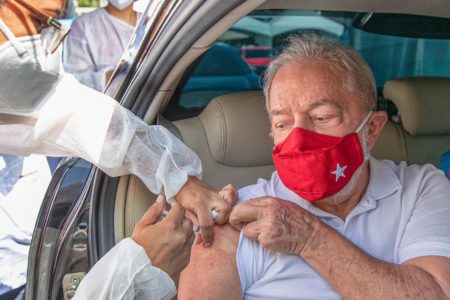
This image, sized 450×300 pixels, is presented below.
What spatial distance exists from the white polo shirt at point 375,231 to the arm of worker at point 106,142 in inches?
7.0

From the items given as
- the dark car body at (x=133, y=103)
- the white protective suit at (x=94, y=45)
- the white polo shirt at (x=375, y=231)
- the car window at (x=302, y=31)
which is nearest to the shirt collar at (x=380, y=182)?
the white polo shirt at (x=375, y=231)

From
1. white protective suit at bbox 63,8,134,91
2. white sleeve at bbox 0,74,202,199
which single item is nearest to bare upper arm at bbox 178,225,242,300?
white sleeve at bbox 0,74,202,199

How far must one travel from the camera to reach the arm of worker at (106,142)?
1.89 meters

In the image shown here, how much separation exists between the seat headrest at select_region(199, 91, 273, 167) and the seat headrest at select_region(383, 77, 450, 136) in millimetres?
649

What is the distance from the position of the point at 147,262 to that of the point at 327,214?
599 millimetres

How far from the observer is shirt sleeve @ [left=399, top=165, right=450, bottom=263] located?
1.79 metres

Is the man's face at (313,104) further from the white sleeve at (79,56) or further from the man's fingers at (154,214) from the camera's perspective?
the white sleeve at (79,56)

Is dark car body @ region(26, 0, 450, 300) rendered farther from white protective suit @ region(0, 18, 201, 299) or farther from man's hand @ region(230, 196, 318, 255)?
man's hand @ region(230, 196, 318, 255)

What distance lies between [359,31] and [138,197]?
74.4 inches

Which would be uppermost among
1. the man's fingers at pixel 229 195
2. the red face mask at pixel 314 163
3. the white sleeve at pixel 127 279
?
the red face mask at pixel 314 163

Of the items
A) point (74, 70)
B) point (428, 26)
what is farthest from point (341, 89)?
point (74, 70)

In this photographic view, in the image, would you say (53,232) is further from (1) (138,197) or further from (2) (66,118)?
(2) (66,118)

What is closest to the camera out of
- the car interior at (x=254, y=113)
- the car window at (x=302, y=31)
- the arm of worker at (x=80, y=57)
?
the car interior at (x=254, y=113)

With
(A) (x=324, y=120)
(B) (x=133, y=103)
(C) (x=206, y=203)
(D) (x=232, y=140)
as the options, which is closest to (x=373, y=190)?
(A) (x=324, y=120)
